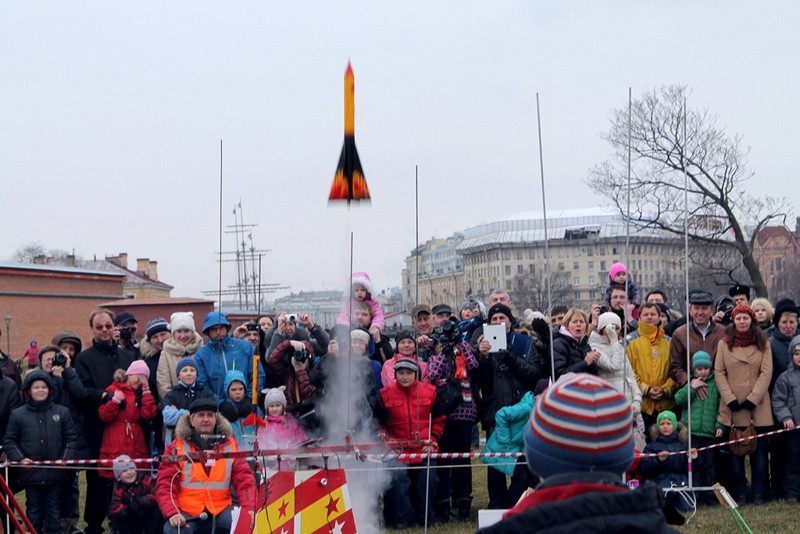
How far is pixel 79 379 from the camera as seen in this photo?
10.1m

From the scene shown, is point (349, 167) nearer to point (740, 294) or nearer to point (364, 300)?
point (364, 300)

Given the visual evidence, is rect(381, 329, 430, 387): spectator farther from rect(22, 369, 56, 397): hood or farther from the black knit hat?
rect(22, 369, 56, 397): hood

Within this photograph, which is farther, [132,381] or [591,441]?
[132,381]

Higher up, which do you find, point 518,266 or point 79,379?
point 518,266

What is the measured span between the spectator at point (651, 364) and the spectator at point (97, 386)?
5.21 meters

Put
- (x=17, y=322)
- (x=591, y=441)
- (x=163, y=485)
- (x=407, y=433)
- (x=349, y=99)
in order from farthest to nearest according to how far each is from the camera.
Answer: (x=17, y=322) < (x=407, y=433) < (x=163, y=485) < (x=349, y=99) < (x=591, y=441)

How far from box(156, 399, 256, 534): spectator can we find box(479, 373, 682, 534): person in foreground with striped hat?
6.20m

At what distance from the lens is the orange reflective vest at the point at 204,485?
28.4 feet

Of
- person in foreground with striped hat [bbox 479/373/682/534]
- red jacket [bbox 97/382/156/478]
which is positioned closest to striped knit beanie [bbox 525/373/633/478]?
person in foreground with striped hat [bbox 479/373/682/534]

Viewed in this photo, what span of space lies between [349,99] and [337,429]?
10.2ft

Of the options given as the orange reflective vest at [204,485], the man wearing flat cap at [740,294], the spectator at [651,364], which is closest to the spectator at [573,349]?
the spectator at [651,364]

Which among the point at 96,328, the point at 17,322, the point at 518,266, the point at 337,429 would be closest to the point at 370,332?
the point at 337,429

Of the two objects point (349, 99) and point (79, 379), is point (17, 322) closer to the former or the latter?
point (79, 379)

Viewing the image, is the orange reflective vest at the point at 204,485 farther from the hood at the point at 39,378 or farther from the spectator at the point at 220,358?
the hood at the point at 39,378
